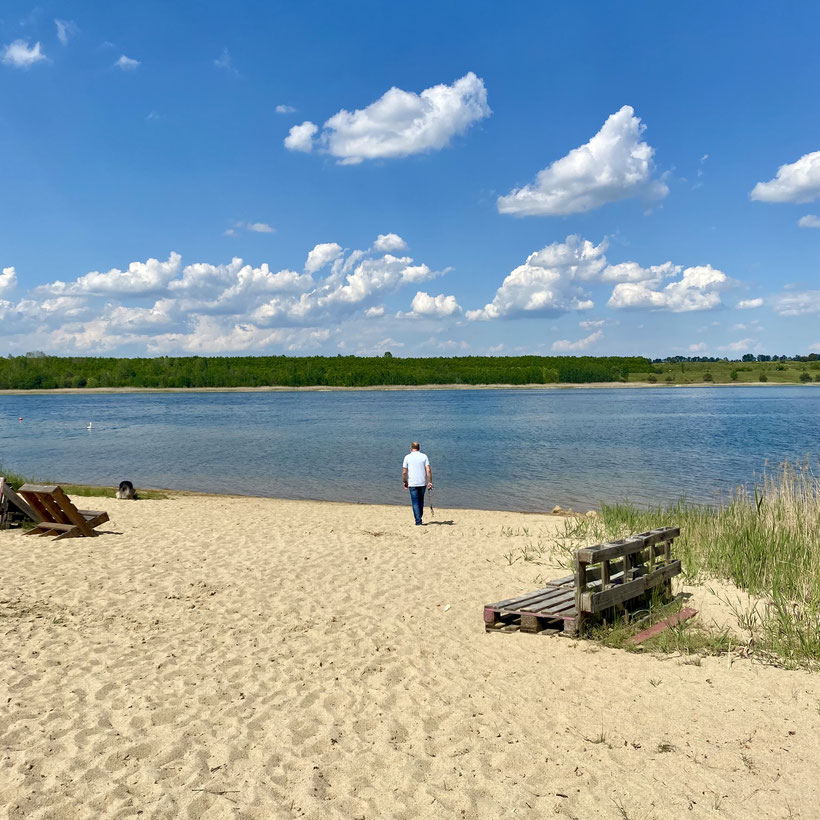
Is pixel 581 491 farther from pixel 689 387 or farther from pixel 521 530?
pixel 689 387

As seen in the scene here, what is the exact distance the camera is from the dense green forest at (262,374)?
131 meters

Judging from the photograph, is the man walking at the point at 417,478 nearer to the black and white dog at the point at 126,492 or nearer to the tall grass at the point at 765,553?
the tall grass at the point at 765,553

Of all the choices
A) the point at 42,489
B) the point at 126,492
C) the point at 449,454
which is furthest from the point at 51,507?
the point at 449,454

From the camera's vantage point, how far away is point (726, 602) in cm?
873

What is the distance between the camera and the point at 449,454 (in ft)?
105

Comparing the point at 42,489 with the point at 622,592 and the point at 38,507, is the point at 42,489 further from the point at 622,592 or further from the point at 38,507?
the point at 622,592

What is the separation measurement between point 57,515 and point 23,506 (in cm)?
70

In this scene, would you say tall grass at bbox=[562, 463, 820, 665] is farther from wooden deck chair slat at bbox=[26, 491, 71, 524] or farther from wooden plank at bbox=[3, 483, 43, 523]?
wooden plank at bbox=[3, 483, 43, 523]

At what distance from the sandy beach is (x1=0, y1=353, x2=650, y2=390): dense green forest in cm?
12178

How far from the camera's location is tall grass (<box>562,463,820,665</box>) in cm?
712

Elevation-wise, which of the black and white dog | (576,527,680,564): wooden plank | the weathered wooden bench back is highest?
(576,527,680,564): wooden plank

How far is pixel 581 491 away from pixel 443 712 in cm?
1682

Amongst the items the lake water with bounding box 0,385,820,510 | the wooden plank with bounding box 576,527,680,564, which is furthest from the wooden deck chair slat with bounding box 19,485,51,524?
the wooden plank with bounding box 576,527,680,564

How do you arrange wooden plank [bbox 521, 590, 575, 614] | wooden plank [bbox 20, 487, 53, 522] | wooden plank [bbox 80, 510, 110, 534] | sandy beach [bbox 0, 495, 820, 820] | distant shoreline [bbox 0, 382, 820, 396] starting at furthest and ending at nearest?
distant shoreline [bbox 0, 382, 820, 396], wooden plank [bbox 20, 487, 53, 522], wooden plank [bbox 80, 510, 110, 534], wooden plank [bbox 521, 590, 575, 614], sandy beach [bbox 0, 495, 820, 820]
